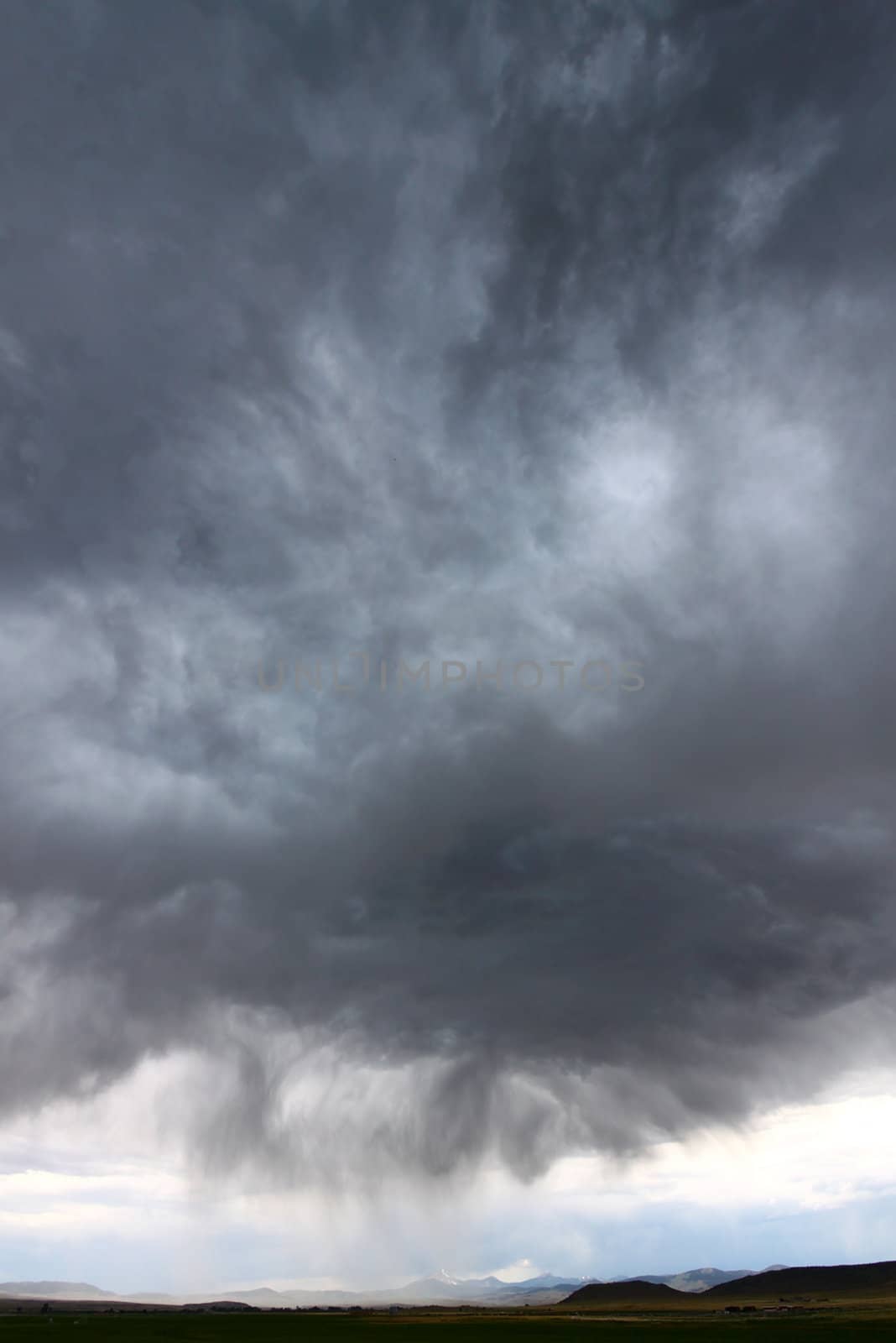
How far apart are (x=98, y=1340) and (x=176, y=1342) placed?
20494 millimetres

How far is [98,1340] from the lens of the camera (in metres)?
177

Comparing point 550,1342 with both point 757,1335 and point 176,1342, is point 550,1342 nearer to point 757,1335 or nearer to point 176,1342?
point 757,1335

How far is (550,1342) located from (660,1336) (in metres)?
30.0

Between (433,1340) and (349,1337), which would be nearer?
(433,1340)

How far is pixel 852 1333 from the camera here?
18450 cm

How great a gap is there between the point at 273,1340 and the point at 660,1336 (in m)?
77.4

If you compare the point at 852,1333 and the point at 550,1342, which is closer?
the point at 550,1342

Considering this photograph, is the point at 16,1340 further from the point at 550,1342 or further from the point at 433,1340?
the point at 550,1342

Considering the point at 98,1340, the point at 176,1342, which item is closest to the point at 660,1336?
the point at 176,1342

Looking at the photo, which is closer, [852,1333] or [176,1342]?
[176,1342]

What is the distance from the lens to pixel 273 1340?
192 m

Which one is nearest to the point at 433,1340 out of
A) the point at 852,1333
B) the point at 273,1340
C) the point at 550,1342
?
the point at 550,1342

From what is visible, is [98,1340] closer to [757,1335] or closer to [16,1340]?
[16,1340]

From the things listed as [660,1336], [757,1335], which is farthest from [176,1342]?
[757,1335]
